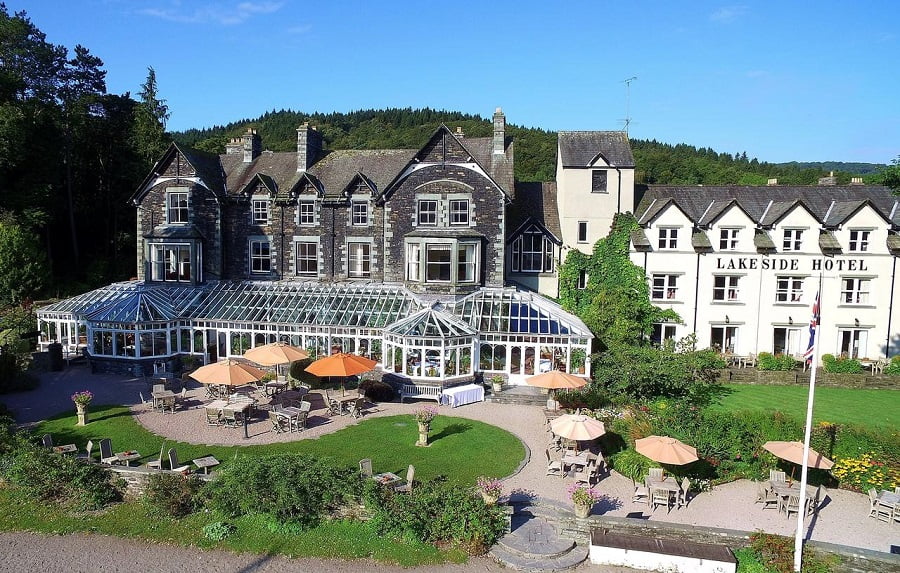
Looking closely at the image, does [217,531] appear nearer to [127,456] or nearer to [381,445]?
[127,456]

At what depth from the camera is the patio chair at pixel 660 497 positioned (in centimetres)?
1505

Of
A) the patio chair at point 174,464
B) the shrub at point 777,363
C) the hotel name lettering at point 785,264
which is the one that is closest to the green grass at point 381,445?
the patio chair at point 174,464

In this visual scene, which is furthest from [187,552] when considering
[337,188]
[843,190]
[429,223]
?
[843,190]

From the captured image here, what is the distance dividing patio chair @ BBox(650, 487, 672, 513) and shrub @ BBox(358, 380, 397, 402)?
1186cm

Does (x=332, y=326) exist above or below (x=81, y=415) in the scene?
above

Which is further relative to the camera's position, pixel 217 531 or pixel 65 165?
pixel 65 165

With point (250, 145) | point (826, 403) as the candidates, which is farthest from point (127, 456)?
point (826, 403)

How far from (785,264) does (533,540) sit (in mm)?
24096

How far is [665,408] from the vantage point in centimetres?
2133

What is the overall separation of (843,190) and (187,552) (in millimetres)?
36022

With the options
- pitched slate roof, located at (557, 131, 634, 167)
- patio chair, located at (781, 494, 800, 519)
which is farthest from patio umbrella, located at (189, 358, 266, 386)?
pitched slate roof, located at (557, 131, 634, 167)

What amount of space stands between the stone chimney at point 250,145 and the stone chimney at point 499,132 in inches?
621

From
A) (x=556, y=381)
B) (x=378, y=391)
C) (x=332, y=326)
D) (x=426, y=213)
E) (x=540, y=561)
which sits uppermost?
(x=426, y=213)

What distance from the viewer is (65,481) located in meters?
15.3
